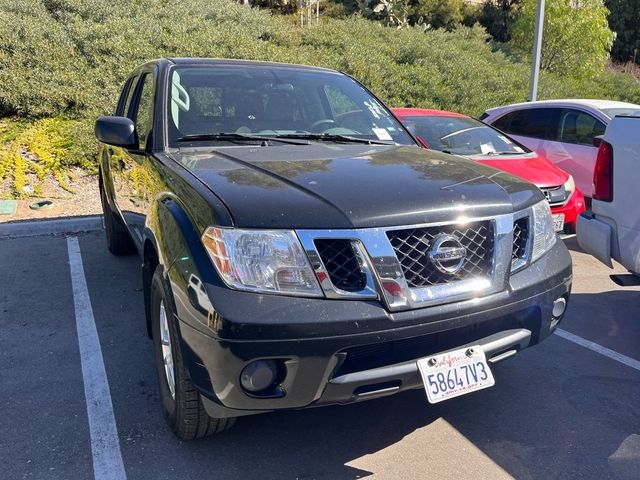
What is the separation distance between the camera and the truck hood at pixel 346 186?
230 cm

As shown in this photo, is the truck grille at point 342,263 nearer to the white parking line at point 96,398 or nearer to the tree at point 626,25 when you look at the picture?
the white parking line at point 96,398

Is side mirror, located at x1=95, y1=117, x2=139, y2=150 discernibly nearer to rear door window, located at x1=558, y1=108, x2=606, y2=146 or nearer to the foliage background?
the foliage background

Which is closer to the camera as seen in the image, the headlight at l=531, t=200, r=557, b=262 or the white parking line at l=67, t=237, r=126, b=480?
the white parking line at l=67, t=237, r=126, b=480

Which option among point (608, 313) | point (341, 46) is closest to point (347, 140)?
point (608, 313)

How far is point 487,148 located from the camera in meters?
6.81

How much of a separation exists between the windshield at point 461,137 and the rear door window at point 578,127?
1.18 meters

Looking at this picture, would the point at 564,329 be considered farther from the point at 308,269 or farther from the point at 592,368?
the point at 308,269

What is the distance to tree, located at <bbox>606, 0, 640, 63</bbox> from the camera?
3027 centimetres

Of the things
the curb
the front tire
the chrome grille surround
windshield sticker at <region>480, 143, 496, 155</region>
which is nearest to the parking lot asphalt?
the front tire

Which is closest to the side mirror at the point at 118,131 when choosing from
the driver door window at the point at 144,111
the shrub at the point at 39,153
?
the driver door window at the point at 144,111

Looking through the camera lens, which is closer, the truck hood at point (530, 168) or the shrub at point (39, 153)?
the truck hood at point (530, 168)

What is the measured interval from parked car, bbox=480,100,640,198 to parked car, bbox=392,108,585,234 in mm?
832

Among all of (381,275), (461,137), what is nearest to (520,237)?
(381,275)

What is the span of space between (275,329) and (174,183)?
1.02m
